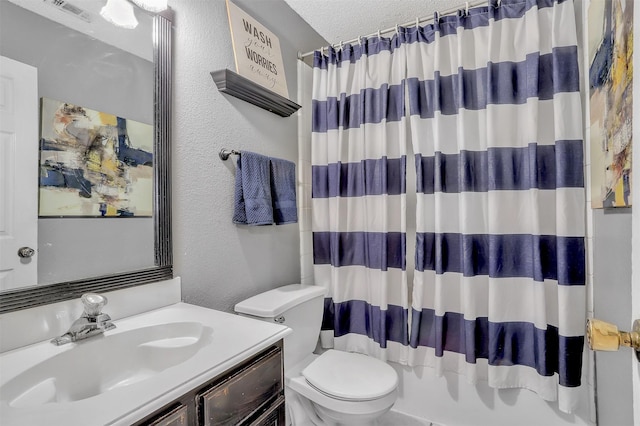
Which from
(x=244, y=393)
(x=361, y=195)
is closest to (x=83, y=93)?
(x=244, y=393)

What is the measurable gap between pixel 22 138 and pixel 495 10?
77.5 inches

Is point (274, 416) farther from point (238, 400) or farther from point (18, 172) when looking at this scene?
point (18, 172)

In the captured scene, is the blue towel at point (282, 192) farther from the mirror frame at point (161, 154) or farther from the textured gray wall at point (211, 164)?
the mirror frame at point (161, 154)

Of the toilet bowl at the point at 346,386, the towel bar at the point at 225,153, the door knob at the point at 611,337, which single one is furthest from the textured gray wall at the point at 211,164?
the door knob at the point at 611,337

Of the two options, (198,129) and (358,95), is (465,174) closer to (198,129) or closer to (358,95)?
(358,95)

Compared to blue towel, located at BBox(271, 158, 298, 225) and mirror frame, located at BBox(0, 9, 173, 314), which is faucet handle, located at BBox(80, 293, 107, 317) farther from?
blue towel, located at BBox(271, 158, 298, 225)

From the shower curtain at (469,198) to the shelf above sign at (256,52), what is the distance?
38 centimetres

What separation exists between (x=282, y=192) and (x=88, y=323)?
0.98 metres

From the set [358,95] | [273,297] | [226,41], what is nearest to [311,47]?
[358,95]

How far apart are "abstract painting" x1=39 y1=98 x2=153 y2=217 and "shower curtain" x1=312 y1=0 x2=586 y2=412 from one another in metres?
1.08

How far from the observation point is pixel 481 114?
1523mm

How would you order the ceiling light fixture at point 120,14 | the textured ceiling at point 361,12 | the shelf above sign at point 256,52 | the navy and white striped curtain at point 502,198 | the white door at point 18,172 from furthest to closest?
the textured ceiling at point 361,12
the shelf above sign at point 256,52
the navy and white striped curtain at point 502,198
the ceiling light fixture at point 120,14
the white door at point 18,172

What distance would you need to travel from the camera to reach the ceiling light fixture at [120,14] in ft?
3.28

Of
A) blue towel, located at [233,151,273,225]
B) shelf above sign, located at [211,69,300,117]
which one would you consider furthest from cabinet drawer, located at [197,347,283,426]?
shelf above sign, located at [211,69,300,117]
